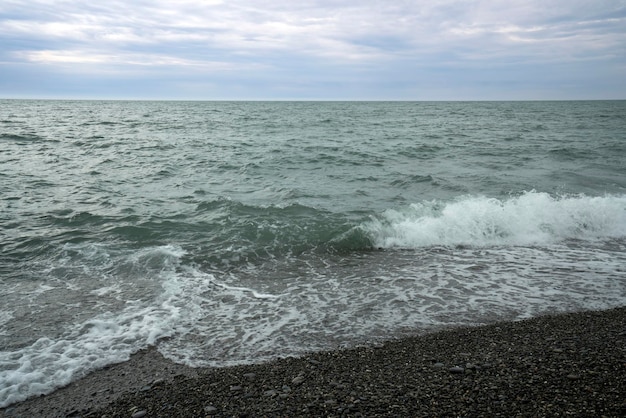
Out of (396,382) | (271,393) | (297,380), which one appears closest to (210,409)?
(271,393)

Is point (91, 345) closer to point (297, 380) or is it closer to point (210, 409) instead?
point (210, 409)

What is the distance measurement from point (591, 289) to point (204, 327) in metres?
6.22

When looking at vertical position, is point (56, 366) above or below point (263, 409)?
below

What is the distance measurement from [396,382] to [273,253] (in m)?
5.38

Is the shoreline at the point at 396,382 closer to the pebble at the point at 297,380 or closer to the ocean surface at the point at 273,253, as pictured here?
the pebble at the point at 297,380

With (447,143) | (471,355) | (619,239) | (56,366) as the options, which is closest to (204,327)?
(56,366)

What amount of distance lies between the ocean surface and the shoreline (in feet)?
1.41

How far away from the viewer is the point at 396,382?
13.7ft

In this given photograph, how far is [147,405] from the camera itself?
4117 mm

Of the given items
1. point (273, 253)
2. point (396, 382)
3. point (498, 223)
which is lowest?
point (273, 253)

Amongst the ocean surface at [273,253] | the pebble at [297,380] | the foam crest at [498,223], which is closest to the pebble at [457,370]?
the ocean surface at [273,253]

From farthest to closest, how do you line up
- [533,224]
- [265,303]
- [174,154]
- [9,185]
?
[174,154], [9,185], [533,224], [265,303]

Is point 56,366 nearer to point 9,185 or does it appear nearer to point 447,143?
point 9,185

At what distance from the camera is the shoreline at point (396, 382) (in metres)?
3.73
